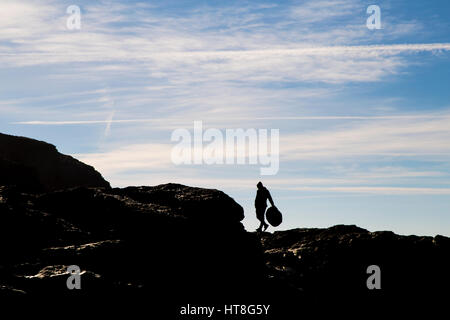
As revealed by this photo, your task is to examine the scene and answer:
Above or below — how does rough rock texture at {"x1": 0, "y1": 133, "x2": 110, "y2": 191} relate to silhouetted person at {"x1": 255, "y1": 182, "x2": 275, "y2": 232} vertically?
above

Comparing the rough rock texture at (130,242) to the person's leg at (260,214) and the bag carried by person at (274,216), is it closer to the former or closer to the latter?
the person's leg at (260,214)

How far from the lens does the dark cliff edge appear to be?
1398 centimetres

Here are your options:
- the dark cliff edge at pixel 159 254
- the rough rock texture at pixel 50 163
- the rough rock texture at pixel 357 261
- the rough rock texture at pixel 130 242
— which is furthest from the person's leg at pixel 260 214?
the rough rock texture at pixel 50 163

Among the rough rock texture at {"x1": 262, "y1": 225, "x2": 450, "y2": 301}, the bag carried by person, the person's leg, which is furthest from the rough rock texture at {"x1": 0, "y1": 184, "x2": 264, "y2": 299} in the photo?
the rough rock texture at {"x1": 262, "y1": 225, "x2": 450, "y2": 301}

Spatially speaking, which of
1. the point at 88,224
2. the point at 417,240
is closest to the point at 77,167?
the point at 417,240

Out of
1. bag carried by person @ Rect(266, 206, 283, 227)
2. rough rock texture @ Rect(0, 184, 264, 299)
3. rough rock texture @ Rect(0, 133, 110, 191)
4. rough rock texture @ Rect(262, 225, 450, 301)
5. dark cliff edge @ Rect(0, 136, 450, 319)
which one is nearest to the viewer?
rough rock texture @ Rect(0, 184, 264, 299)

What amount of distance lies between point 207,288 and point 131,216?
9.83ft

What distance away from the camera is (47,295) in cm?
1280

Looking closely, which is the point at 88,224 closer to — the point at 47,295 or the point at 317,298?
the point at 47,295

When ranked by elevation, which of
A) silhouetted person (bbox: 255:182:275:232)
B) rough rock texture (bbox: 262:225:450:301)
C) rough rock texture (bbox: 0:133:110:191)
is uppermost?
rough rock texture (bbox: 0:133:110:191)

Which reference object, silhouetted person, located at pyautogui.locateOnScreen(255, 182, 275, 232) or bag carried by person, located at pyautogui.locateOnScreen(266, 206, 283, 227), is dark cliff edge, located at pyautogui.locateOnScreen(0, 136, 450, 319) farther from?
silhouetted person, located at pyautogui.locateOnScreen(255, 182, 275, 232)

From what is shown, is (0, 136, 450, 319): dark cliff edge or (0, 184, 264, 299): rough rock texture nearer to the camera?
(0, 184, 264, 299): rough rock texture

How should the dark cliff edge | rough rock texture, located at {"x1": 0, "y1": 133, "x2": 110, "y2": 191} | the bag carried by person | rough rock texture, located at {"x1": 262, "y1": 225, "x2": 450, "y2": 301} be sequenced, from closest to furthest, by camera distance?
the dark cliff edge → rough rock texture, located at {"x1": 262, "y1": 225, "x2": 450, "y2": 301} → the bag carried by person → rough rock texture, located at {"x1": 0, "y1": 133, "x2": 110, "y2": 191}

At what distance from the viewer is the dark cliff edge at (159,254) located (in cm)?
1398
